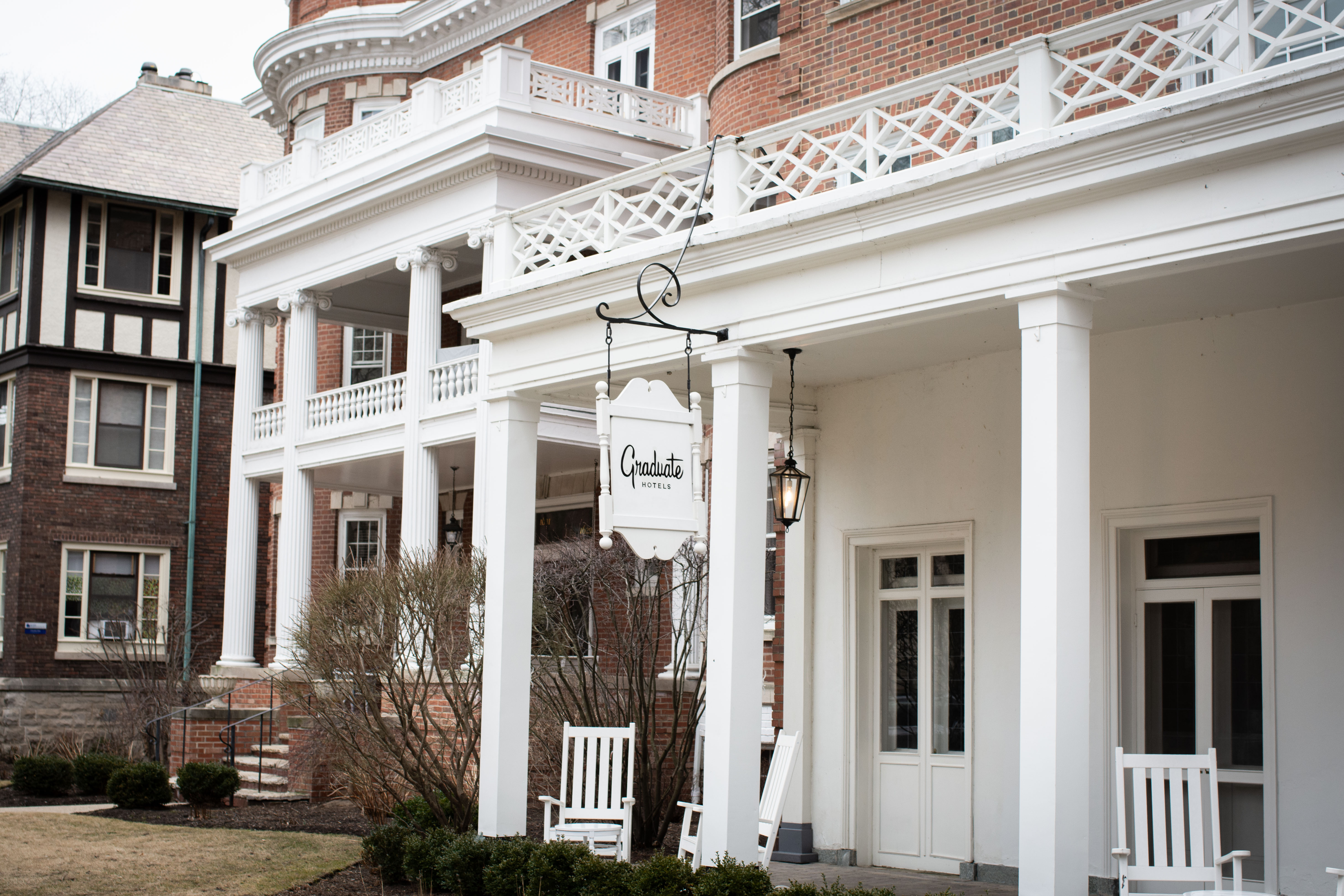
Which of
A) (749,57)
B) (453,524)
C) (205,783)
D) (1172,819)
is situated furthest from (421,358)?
(1172,819)

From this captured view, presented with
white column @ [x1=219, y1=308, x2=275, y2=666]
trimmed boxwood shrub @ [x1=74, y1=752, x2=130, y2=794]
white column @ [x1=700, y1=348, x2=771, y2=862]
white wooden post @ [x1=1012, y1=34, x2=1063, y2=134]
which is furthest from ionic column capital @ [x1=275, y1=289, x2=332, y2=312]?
white wooden post @ [x1=1012, y1=34, x2=1063, y2=134]

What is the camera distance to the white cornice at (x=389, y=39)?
22375 mm

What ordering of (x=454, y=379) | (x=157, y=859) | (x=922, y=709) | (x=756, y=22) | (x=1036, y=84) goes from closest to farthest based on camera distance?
(x=1036, y=84) < (x=922, y=709) < (x=157, y=859) < (x=756, y=22) < (x=454, y=379)

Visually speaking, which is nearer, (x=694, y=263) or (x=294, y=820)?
(x=694, y=263)

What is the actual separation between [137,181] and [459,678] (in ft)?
58.3

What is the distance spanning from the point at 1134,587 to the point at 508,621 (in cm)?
449

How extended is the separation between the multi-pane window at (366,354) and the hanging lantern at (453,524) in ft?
8.36

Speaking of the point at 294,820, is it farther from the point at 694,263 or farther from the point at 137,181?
the point at 137,181

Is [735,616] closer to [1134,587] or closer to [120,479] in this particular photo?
[1134,587]

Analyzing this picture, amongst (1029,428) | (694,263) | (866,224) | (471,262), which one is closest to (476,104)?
(471,262)

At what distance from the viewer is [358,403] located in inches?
→ 791

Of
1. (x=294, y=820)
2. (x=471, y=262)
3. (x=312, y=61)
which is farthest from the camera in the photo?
(x=312, y=61)

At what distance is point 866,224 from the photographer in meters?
8.55

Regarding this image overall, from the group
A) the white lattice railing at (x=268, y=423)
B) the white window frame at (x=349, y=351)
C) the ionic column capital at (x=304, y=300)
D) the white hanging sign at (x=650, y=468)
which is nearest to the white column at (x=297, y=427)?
the ionic column capital at (x=304, y=300)
